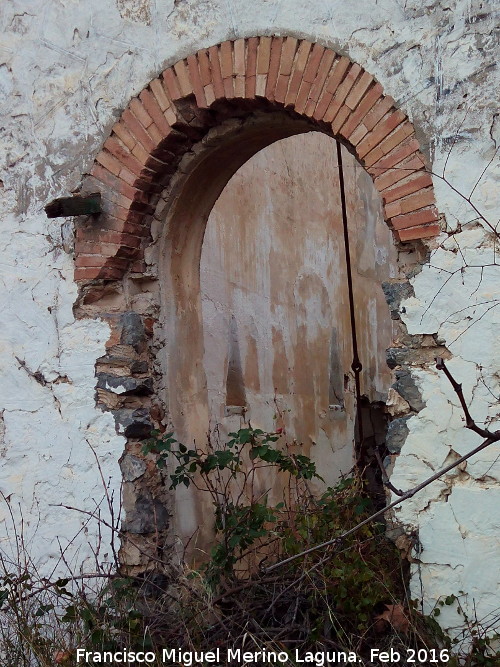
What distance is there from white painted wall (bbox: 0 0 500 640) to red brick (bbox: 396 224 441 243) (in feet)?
0.19

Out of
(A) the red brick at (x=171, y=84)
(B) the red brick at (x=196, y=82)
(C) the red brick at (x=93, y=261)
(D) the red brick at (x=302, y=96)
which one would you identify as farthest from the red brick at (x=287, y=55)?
(C) the red brick at (x=93, y=261)

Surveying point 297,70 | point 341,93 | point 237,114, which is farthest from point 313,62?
point 237,114

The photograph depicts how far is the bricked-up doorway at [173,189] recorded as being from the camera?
3549 millimetres

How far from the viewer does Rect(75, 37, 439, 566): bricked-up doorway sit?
11.6 feet

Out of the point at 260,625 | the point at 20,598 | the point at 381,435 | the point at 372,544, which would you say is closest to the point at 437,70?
the point at 372,544

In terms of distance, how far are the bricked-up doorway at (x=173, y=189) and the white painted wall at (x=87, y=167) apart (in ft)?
0.36

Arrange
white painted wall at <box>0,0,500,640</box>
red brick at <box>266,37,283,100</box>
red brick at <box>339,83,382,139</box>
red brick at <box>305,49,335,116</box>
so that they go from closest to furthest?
white painted wall at <box>0,0,500,640</box>
red brick at <box>339,83,382,139</box>
red brick at <box>305,49,335,116</box>
red brick at <box>266,37,283,100</box>

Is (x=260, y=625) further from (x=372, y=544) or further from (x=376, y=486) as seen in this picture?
(x=376, y=486)

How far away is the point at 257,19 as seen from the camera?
3719 millimetres

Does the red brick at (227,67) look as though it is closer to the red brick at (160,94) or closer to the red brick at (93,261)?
the red brick at (160,94)

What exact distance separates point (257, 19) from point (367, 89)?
75cm

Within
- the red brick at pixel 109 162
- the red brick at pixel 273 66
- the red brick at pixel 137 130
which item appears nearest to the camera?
the red brick at pixel 273 66

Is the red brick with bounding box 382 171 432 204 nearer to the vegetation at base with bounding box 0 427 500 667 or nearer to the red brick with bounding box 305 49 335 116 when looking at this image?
the red brick with bounding box 305 49 335 116

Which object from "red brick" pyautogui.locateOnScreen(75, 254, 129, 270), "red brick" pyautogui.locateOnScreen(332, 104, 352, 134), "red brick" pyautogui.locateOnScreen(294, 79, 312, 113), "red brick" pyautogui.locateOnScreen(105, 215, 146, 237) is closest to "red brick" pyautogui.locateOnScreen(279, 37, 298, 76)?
"red brick" pyautogui.locateOnScreen(294, 79, 312, 113)
